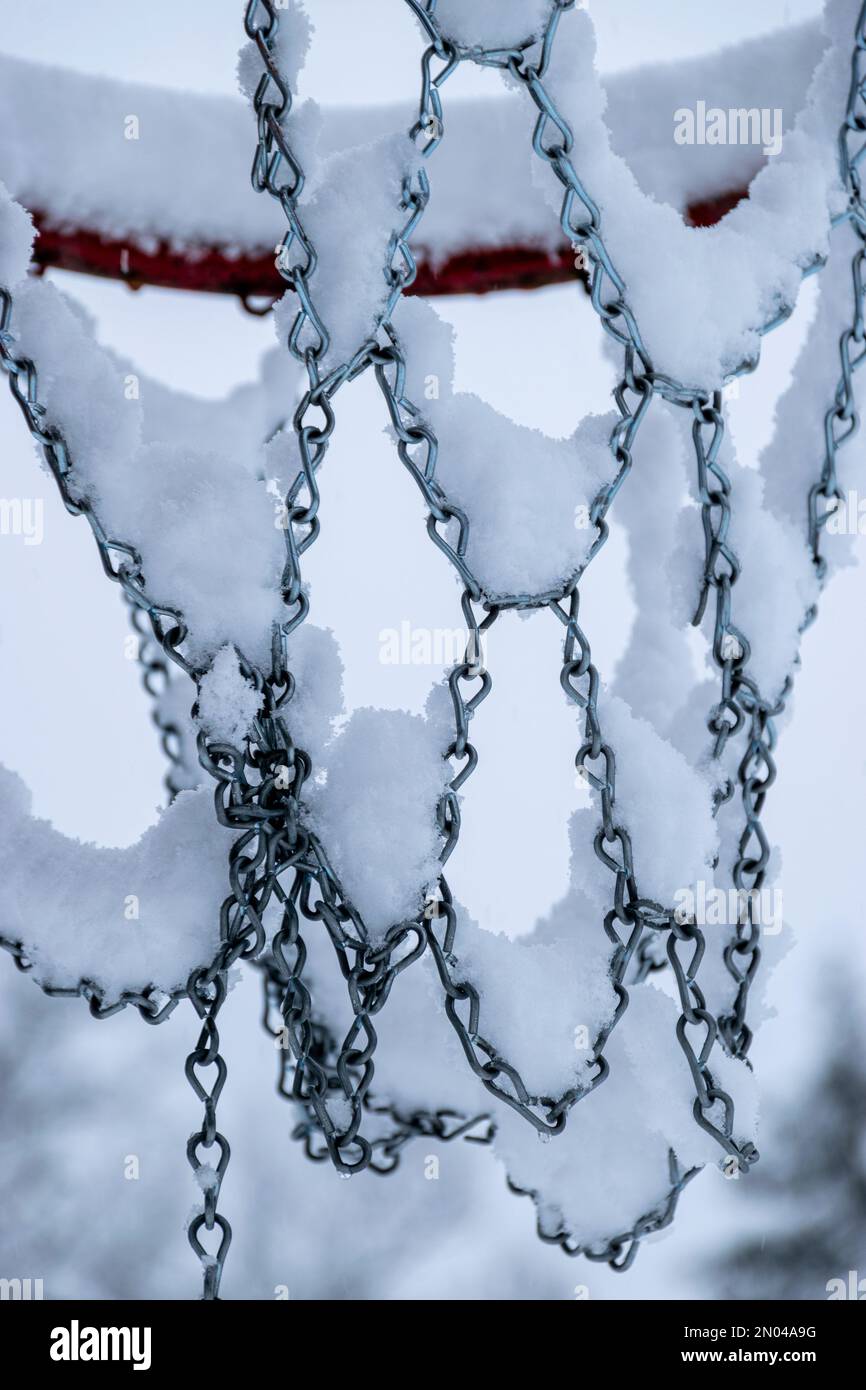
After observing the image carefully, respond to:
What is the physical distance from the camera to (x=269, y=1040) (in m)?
2.74

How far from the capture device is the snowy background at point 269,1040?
2.28m

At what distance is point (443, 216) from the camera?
0.88 meters

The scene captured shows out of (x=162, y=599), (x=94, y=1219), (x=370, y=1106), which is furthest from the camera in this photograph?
(x=94, y=1219)

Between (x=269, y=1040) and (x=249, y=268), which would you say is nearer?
(x=249, y=268)

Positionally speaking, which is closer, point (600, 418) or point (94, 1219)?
point (600, 418)

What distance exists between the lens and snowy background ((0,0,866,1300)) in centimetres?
228

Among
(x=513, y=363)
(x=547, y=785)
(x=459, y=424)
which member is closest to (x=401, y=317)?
(x=459, y=424)

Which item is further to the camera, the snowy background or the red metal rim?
the snowy background

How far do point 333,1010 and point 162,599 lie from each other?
327 mm

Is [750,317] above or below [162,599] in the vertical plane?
above

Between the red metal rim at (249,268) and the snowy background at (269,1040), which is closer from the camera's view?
the red metal rim at (249,268)
